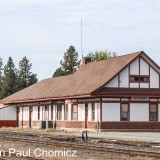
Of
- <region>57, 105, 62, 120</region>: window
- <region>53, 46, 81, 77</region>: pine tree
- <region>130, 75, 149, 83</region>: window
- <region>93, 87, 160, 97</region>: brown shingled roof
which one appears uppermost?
<region>53, 46, 81, 77</region>: pine tree

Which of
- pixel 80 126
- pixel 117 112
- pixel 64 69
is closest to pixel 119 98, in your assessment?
pixel 117 112

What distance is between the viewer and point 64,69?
10562 centimetres

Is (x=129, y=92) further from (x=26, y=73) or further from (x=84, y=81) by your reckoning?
(x=26, y=73)

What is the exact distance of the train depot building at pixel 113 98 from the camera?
41.6 m

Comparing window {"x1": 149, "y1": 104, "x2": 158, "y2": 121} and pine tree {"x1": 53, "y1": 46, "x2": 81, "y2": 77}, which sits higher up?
pine tree {"x1": 53, "y1": 46, "x2": 81, "y2": 77}

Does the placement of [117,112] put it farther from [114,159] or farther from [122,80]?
[114,159]

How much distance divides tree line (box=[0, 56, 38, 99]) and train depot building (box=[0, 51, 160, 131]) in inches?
1985

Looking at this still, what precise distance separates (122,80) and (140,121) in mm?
3666

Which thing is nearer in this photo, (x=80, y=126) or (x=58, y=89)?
(x=80, y=126)

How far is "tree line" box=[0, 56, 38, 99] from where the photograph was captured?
324 feet

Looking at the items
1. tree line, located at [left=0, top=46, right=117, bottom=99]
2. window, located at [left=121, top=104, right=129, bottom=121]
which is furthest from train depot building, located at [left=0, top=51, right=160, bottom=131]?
tree line, located at [left=0, top=46, right=117, bottom=99]

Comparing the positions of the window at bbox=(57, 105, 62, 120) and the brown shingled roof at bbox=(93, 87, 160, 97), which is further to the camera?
the window at bbox=(57, 105, 62, 120)

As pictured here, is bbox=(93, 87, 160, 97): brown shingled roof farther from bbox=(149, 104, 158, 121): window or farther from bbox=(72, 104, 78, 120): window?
bbox=(72, 104, 78, 120): window

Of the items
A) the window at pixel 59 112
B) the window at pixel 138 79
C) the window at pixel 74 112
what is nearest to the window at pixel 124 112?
the window at pixel 138 79
